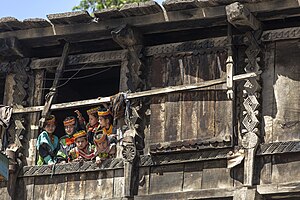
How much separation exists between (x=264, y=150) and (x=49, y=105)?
3.45 m

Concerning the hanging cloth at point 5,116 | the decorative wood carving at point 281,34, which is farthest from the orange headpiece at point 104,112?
the decorative wood carving at point 281,34

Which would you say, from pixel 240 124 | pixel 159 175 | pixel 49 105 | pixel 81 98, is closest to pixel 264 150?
pixel 240 124

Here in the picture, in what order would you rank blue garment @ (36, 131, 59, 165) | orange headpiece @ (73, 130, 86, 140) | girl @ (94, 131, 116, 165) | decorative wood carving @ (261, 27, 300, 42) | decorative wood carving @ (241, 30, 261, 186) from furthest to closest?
blue garment @ (36, 131, 59, 165) < orange headpiece @ (73, 130, 86, 140) < girl @ (94, 131, 116, 165) < decorative wood carving @ (261, 27, 300, 42) < decorative wood carving @ (241, 30, 261, 186)

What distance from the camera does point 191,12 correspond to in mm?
15070

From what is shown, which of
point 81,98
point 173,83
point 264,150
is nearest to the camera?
point 264,150

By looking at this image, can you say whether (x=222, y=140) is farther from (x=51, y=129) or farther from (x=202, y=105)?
(x=51, y=129)

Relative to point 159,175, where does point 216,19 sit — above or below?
above

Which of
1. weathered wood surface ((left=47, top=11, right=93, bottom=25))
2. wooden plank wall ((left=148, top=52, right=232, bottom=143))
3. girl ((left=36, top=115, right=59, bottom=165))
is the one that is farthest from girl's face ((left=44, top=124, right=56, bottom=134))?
wooden plank wall ((left=148, top=52, right=232, bottom=143))

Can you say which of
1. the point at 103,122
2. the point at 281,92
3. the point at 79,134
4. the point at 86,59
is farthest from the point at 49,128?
the point at 281,92

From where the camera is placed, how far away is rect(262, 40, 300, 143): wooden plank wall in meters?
14.4

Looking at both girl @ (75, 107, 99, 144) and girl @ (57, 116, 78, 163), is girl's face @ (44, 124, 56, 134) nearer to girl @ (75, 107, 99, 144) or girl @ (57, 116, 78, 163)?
girl @ (57, 116, 78, 163)

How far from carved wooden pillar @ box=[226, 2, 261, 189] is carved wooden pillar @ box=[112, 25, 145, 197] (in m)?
1.55

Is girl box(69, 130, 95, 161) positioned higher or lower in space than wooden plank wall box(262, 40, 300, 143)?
lower

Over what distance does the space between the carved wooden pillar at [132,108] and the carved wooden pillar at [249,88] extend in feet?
5.07
